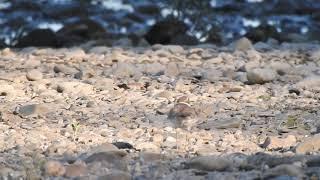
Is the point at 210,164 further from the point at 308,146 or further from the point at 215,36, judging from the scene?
the point at 215,36

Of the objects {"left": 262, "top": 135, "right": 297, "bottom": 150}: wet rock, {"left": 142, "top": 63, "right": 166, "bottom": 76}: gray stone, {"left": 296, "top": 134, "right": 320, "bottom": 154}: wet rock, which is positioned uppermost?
{"left": 296, "top": 134, "right": 320, "bottom": 154}: wet rock

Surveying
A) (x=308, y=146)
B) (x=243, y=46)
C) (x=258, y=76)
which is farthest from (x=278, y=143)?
(x=243, y=46)

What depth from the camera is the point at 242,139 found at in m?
3.37

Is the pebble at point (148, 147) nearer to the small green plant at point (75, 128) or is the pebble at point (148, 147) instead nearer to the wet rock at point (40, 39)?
the small green plant at point (75, 128)

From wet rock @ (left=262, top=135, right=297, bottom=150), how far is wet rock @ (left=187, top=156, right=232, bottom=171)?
0.39 m

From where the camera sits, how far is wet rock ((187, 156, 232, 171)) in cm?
280

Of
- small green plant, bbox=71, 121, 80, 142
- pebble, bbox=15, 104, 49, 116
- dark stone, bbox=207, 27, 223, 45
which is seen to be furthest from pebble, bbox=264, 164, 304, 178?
dark stone, bbox=207, 27, 223, 45

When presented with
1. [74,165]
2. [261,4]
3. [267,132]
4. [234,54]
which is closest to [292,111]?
[267,132]

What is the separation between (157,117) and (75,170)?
111 centimetres

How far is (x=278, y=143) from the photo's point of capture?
321 centimetres

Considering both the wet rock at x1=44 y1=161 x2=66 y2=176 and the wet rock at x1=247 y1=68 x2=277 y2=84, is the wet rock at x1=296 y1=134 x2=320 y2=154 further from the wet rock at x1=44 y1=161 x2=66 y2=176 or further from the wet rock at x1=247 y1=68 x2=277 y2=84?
the wet rock at x1=247 y1=68 x2=277 y2=84

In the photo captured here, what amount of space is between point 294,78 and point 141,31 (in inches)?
171

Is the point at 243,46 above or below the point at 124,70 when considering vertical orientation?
below

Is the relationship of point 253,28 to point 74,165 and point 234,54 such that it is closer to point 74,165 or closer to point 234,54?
point 234,54
